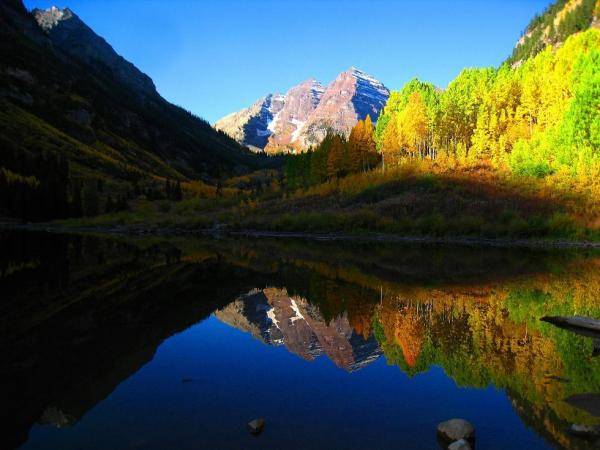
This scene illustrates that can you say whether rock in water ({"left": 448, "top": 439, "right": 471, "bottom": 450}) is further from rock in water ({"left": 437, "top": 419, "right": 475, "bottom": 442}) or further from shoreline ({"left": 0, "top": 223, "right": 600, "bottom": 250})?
shoreline ({"left": 0, "top": 223, "right": 600, "bottom": 250})

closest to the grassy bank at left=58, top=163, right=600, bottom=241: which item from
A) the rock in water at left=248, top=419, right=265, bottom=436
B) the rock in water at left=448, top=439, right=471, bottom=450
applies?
the rock in water at left=448, top=439, right=471, bottom=450

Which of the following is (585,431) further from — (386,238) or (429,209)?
(429,209)

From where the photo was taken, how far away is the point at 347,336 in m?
16.5

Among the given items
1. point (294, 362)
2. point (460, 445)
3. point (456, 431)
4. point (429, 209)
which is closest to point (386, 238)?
point (429, 209)

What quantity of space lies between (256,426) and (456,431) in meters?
3.74

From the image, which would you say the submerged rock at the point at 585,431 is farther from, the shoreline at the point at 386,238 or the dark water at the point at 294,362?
the shoreline at the point at 386,238

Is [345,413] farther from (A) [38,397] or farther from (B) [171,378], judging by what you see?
(A) [38,397]

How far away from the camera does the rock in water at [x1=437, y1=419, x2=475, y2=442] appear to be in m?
8.40

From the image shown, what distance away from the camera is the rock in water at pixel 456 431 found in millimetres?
8398

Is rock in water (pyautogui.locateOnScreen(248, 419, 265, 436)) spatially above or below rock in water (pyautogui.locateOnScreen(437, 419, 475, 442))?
below

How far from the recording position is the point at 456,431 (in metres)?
8.46

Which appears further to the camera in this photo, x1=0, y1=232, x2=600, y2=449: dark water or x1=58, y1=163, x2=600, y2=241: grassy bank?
x1=58, y1=163, x2=600, y2=241: grassy bank

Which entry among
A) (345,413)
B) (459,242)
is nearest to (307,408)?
(345,413)

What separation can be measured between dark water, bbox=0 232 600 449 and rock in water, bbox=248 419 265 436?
142 mm
